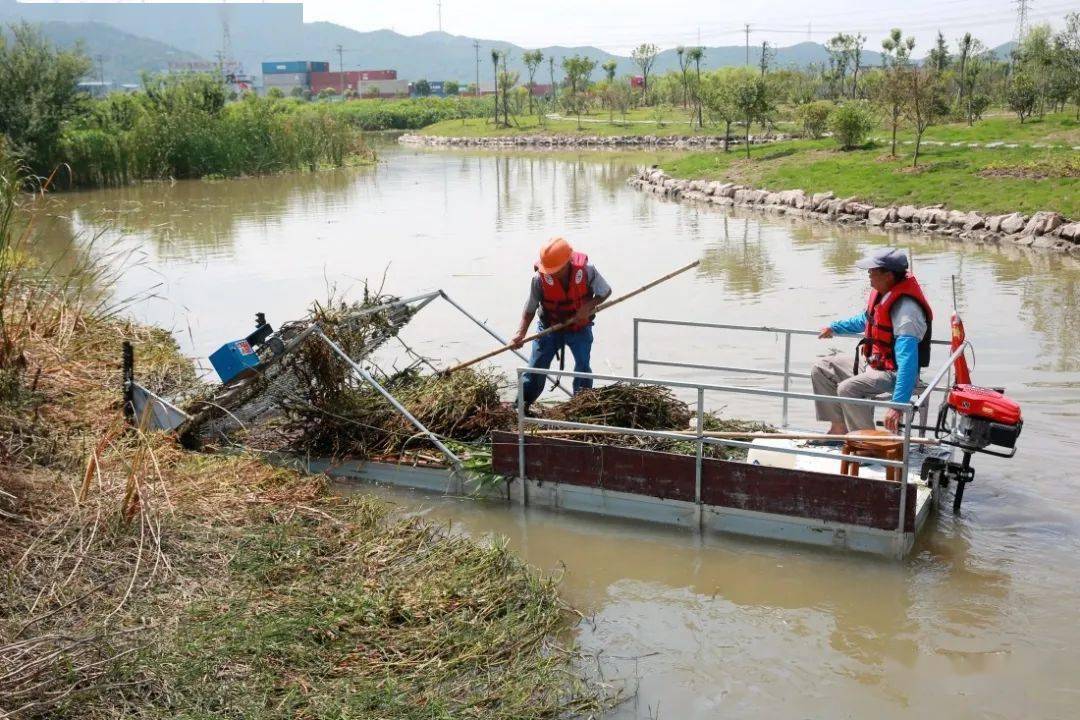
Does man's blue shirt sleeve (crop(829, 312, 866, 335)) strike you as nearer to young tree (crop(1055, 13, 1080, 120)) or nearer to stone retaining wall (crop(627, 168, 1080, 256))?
stone retaining wall (crop(627, 168, 1080, 256))

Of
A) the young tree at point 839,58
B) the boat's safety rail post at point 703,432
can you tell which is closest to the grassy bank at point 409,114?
the young tree at point 839,58

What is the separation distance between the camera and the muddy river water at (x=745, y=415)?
552 cm

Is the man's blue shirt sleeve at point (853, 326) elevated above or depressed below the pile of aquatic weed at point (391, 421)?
above

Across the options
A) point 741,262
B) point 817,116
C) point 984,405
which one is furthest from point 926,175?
point 984,405

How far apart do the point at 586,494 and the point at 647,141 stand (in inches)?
2226

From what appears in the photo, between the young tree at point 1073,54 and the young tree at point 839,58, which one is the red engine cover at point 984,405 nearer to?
the young tree at point 1073,54

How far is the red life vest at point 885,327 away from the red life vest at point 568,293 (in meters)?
2.41

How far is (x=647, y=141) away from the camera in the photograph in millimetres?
61750

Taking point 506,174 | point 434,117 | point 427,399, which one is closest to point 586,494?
point 427,399

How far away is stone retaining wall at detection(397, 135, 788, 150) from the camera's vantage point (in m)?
56.7

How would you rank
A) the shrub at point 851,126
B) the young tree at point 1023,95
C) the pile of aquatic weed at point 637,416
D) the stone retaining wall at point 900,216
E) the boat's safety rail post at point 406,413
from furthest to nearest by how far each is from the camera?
1. the young tree at point 1023,95
2. the shrub at point 851,126
3. the stone retaining wall at point 900,216
4. the boat's safety rail post at point 406,413
5. the pile of aquatic weed at point 637,416

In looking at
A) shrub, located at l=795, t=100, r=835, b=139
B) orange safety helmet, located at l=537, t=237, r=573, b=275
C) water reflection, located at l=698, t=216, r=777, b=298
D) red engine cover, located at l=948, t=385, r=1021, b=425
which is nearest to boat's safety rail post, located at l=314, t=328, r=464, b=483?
orange safety helmet, located at l=537, t=237, r=573, b=275

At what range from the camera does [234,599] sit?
212 inches

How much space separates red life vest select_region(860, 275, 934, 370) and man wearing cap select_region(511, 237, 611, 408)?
2.23 m
